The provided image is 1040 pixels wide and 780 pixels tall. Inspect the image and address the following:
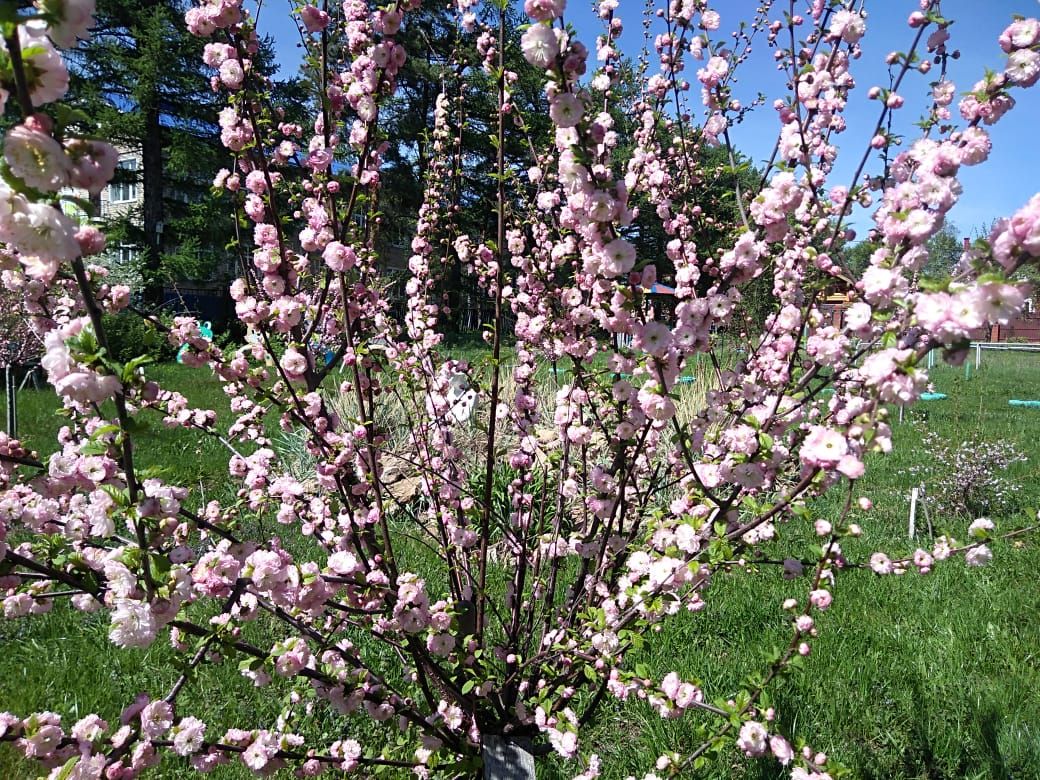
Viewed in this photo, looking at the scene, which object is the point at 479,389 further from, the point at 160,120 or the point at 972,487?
the point at 160,120

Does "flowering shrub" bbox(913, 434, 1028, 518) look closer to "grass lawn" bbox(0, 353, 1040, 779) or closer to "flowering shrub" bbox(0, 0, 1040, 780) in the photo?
"grass lawn" bbox(0, 353, 1040, 779)

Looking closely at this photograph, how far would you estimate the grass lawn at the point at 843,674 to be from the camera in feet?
8.84

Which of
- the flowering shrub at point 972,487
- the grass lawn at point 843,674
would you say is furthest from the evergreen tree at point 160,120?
the flowering shrub at point 972,487

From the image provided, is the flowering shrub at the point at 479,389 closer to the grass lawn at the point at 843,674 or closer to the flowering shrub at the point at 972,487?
the grass lawn at the point at 843,674

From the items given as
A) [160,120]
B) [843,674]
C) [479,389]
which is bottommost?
[843,674]

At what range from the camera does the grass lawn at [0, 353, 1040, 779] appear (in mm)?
2695

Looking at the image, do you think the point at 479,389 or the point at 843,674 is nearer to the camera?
the point at 479,389

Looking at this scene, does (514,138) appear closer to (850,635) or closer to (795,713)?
(795,713)

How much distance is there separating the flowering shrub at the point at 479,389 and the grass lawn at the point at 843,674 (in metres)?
0.30

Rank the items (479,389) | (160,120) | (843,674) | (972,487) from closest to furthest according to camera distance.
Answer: (479,389)
(843,674)
(972,487)
(160,120)

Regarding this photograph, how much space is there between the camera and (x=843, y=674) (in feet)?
10.5

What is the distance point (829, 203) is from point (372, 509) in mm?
1905

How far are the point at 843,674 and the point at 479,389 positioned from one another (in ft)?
7.43

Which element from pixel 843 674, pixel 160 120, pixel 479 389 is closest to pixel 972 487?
pixel 843 674
